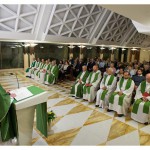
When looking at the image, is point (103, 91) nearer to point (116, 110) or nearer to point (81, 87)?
point (116, 110)

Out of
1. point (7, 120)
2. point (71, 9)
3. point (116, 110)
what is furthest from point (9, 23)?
point (7, 120)

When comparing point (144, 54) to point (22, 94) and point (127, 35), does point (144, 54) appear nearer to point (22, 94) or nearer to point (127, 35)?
point (127, 35)

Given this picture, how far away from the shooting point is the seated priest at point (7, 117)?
2.78 meters

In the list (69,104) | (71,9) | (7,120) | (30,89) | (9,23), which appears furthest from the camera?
(71,9)

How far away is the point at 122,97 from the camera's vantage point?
18.9ft

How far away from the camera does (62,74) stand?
11.7 metres

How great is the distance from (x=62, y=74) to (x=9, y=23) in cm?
431

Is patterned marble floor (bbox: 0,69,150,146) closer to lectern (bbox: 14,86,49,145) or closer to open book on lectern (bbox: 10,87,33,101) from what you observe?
lectern (bbox: 14,86,49,145)

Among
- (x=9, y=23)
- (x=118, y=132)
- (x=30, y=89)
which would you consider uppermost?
(x=9, y=23)

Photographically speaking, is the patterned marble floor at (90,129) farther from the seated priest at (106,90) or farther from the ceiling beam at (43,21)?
the ceiling beam at (43,21)

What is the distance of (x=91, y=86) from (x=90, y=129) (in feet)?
8.29

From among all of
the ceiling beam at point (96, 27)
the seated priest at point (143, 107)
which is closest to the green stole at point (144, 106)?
the seated priest at point (143, 107)

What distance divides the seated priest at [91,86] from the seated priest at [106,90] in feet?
1.56

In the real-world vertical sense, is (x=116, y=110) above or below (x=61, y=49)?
below
